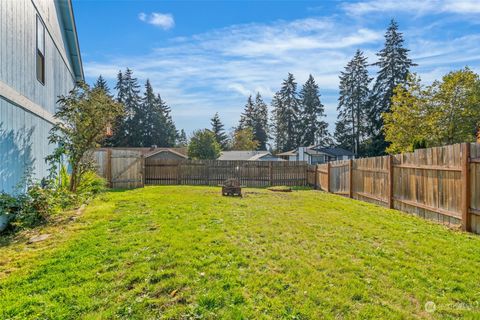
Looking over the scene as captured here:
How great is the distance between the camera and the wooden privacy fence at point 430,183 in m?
5.48

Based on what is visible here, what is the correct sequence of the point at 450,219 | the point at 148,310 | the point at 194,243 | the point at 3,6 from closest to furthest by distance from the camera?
the point at 148,310 < the point at 194,243 < the point at 3,6 < the point at 450,219

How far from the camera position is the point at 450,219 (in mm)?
6035

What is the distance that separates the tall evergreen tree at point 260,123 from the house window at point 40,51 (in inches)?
1809

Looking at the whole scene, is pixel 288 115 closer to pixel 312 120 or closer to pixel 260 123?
pixel 312 120

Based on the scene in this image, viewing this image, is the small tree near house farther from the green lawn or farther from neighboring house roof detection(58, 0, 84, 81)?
neighboring house roof detection(58, 0, 84, 81)

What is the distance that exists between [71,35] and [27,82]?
6.05 meters

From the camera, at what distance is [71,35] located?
1120 centimetres

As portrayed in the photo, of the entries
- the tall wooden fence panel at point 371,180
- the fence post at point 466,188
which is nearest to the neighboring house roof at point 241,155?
the tall wooden fence panel at point 371,180

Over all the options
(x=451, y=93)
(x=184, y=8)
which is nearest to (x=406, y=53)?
(x=451, y=93)

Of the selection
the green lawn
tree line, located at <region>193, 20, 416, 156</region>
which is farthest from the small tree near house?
tree line, located at <region>193, 20, 416, 156</region>

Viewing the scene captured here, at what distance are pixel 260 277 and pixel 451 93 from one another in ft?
73.4

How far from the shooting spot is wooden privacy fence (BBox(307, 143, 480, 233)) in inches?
216

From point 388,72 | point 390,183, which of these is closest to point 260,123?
point 388,72

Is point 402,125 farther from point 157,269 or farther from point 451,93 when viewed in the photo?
point 157,269
